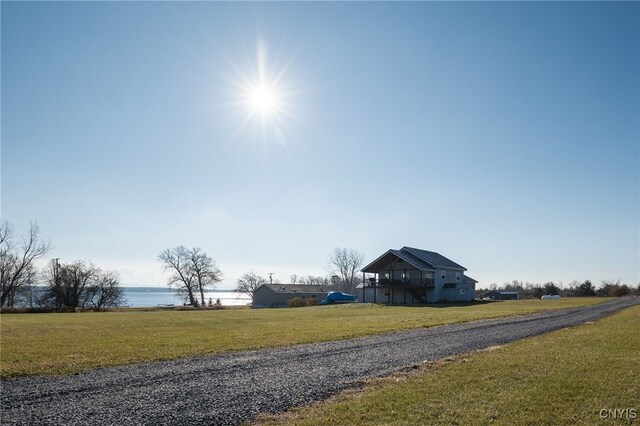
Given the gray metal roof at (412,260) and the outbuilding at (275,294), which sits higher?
the gray metal roof at (412,260)

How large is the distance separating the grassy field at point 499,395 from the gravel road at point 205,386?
3.09 ft

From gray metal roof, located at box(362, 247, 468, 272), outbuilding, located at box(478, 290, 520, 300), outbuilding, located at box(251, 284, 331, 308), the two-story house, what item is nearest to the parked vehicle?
the two-story house

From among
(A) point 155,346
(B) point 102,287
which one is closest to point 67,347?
(A) point 155,346

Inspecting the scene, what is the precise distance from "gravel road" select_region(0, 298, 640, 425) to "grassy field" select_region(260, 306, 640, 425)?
94 centimetres

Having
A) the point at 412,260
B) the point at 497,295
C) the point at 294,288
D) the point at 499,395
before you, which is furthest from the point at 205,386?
the point at 497,295

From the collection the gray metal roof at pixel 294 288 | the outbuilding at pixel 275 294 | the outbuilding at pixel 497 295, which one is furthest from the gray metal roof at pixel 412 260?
the outbuilding at pixel 497 295

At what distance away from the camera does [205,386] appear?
9758mm

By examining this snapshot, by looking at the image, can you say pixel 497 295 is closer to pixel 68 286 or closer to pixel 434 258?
pixel 434 258

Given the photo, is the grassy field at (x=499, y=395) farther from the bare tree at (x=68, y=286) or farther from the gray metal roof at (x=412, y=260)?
the bare tree at (x=68, y=286)

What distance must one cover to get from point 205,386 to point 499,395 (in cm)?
618

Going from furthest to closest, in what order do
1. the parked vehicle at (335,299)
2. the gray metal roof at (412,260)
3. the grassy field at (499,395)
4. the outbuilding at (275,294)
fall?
1. the outbuilding at (275,294)
2. the parked vehicle at (335,299)
3. the gray metal roof at (412,260)
4. the grassy field at (499,395)

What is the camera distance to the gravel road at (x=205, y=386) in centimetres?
758

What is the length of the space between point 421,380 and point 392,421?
3.13 metres

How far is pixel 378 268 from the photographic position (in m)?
66.8
